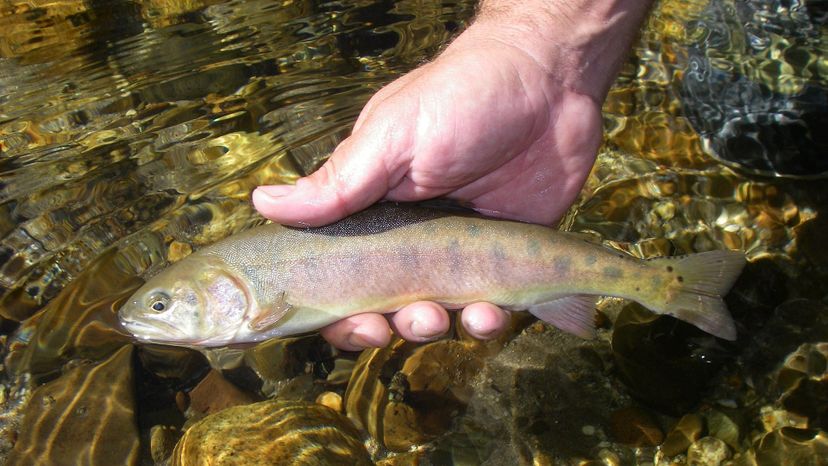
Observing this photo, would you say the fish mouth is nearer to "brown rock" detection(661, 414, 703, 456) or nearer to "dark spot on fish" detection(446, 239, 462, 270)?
"dark spot on fish" detection(446, 239, 462, 270)

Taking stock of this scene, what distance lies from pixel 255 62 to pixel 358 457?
4.48m

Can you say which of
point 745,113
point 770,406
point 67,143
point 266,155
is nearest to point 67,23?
point 67,143

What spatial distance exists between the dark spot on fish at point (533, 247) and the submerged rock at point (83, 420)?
3452 mm

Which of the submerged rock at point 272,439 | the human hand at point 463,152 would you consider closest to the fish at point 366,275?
the human hand at point 463,152

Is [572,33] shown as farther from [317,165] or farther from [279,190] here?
[317,165]

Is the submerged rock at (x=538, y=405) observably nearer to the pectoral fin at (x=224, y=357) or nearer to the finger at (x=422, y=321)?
the finger at (x=422, y=321)

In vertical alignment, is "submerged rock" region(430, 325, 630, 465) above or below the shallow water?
below

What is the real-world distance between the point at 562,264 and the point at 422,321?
0.95m

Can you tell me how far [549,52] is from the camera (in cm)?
416

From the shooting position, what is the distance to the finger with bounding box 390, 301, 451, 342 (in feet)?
12.1

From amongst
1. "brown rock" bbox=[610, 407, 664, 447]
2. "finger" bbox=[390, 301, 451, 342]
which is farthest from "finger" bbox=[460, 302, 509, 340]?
"brown rock" bbox=[610, 407, 664, 447]

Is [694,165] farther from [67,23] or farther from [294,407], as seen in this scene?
[67,23]

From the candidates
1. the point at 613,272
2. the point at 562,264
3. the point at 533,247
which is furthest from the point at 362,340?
the point at 613,272

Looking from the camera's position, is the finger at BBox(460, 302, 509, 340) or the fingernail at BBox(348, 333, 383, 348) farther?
the fingernail at BBox(348, 333, 383, 348)
